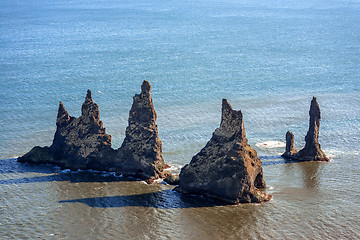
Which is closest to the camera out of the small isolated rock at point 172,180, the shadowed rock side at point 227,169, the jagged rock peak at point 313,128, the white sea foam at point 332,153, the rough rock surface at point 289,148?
the shadowed rock side at point 227,169

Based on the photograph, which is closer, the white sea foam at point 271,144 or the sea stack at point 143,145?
the sea stack at point 143,145

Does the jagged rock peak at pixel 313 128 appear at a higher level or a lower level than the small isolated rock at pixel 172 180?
higher

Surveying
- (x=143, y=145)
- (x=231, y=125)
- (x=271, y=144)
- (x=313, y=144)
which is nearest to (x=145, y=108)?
(x=143, y=145)

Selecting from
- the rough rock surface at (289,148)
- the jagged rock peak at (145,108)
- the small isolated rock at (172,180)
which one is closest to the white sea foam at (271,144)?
the rough rock surface at (289,148)

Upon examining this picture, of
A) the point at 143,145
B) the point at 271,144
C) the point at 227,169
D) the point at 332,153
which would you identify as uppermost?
the point at 143,145

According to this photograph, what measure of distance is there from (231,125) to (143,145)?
34.8 feet

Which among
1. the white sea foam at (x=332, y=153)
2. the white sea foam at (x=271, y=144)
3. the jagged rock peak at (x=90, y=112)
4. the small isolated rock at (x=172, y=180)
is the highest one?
the jagged rock peak at (x=90, y=112)

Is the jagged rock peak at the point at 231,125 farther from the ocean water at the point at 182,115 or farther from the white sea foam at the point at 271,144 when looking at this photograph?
the white sea foam at the point at 271,144

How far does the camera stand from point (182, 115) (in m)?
88.3

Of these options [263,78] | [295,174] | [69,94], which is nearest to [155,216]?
[295,174]

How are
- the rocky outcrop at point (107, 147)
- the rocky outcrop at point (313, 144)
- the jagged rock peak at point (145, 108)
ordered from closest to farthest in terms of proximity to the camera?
the rocky outcrop at point (107, 147)
the jagged rock peak at point (145, 108)
the rocky outcrop at point (313, 144)

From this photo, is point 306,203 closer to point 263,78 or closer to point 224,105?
point 224,105

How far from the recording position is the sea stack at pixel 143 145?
2253 inches

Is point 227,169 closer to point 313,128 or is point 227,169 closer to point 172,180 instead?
point 172,180
